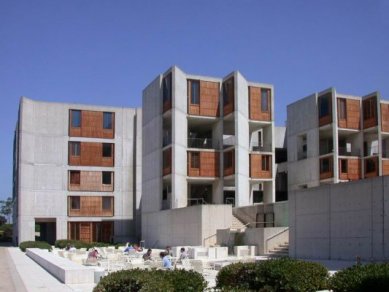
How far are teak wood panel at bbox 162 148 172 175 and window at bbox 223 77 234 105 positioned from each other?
6.97 meters

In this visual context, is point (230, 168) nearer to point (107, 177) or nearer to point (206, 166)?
point (206, 166)

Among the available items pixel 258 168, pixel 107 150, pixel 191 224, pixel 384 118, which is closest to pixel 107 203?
pixel 107 150

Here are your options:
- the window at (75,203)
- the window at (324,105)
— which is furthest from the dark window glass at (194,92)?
the window at (75,203)

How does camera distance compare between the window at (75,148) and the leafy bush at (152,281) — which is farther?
the window at (75,148)

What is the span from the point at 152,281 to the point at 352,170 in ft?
146

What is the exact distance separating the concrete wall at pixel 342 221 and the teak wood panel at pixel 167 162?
1883cm

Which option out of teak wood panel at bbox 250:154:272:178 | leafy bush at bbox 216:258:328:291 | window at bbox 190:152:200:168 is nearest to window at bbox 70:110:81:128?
window at bbox 190:152:200:168

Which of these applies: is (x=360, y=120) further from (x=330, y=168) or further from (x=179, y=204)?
(x=179, y=204)

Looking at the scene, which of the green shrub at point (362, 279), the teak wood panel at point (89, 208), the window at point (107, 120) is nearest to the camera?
the green shrub at point (362, 279)

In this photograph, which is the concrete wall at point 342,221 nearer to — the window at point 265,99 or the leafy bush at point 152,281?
the leafy bush at point 152,281

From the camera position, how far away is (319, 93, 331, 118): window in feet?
182

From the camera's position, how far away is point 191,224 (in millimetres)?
45125

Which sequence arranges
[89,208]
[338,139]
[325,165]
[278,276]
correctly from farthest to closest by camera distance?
[89,208] < [338,139] < [325,165] < [278,276]

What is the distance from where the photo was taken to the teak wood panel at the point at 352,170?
5419 centimetres
